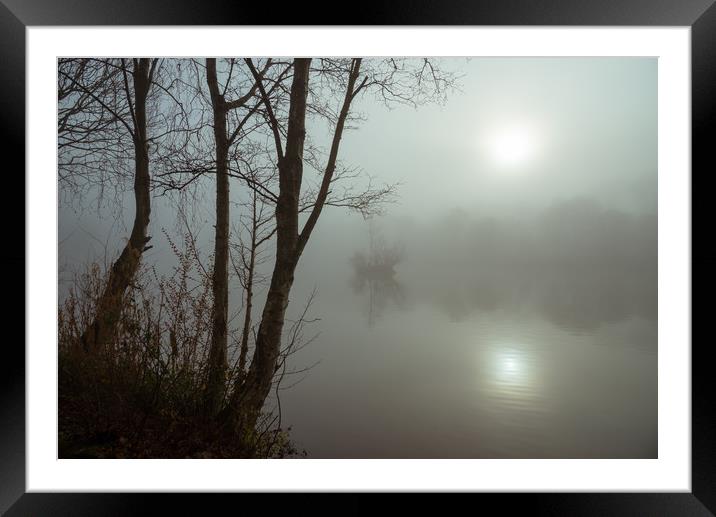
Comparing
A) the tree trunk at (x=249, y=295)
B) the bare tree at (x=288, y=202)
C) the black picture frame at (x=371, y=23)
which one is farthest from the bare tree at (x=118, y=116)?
the black picture frame at (x=371, y=23)

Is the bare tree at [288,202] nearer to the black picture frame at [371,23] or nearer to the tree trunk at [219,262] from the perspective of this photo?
the tree trunk at [219,262]

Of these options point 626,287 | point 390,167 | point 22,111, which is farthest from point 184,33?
point 626,287

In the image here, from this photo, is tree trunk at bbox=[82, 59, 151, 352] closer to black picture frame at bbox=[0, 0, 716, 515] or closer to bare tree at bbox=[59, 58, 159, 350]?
bare tree at bbox=[59, 58, 159, 350]

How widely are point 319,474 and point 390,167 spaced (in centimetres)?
183

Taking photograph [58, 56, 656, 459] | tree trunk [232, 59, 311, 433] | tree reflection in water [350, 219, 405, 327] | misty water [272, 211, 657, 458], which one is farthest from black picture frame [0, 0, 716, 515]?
tree reflection in water [350, 219, 405, 327]

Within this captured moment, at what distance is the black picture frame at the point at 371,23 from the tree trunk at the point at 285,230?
89 centimetres

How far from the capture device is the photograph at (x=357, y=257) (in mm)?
2146

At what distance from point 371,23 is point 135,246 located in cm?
189

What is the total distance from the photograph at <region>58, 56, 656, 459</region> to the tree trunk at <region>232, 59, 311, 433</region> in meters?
0.01

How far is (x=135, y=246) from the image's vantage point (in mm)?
2400

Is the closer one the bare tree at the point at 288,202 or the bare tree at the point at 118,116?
the bare tree at the point at 288,202

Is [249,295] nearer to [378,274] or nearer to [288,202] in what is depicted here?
[288,202]

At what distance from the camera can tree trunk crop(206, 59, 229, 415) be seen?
2.11 metres

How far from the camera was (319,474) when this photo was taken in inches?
62.3
